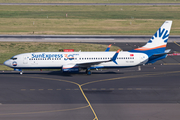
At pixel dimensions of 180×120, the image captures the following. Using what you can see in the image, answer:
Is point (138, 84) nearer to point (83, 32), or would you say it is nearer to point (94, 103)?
point (94, 103)

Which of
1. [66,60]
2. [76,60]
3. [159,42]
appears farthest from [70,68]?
[159,42]

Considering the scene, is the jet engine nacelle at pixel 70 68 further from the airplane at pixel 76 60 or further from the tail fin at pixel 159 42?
the tail fin at pixel 159 42

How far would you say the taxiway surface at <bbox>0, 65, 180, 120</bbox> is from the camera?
32.5 metres

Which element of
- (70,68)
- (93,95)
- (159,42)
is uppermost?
(159,42)

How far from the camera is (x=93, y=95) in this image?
40.2 metres

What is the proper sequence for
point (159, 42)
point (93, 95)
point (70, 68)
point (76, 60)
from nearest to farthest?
point (93, 95)
point (70, 68)
point (76, 60)
point (159, 42)

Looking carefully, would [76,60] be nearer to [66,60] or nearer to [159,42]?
[66,60]

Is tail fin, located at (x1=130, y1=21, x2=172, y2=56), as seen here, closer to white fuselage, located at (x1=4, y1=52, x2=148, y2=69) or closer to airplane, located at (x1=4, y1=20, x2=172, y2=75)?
airplane, located at (x1=4, y1=20, x2=172, y2=75)

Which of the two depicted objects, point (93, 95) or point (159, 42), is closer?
point (93, 95)

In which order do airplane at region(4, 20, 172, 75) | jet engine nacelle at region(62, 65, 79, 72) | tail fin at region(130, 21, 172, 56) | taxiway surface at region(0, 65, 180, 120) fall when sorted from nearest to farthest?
taxiway surface at region(0, 65, 180, 120)
jet engine nacelle at region(62, 65, 79, 72)
airplane at region(4, 20, 172, 75)
tail fin at region(130, 21, 172, 56)

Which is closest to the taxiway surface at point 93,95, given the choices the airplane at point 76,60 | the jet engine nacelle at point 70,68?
the jet engine nacelle at point 70,68

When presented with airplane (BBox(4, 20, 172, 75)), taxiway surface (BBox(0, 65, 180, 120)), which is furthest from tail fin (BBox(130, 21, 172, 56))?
taxiway surface (BBox(0, 65, 180, 120))

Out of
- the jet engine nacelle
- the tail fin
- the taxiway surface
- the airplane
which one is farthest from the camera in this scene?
the tail fin
